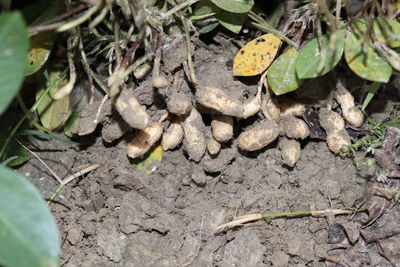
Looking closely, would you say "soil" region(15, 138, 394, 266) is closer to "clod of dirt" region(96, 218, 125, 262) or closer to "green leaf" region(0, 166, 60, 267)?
"clod of dirt" region(96, 218, 125, 262)

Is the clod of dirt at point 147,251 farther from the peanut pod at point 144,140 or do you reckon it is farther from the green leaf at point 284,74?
the green leaf at point 284,74

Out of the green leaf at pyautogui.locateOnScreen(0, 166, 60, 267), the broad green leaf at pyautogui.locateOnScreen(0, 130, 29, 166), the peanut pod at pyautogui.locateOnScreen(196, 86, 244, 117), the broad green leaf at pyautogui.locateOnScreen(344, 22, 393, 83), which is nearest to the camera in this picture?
the green leaf at pyautogui.locateOnScreen(0, 166, 60, 267)

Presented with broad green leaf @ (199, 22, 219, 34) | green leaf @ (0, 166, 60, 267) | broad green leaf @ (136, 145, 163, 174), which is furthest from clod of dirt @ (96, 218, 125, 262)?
broad green leaf @ (199, 22, 219, 34)

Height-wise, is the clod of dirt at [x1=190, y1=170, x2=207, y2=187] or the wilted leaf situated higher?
the wilted leaf

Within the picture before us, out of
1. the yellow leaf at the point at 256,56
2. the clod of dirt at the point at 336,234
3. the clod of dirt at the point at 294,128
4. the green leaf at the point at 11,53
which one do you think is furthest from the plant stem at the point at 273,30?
the green leaf at the point at 11,53

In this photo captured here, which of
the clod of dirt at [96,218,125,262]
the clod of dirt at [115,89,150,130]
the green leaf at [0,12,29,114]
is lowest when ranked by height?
the clod of dirt at [96,218,125,262]

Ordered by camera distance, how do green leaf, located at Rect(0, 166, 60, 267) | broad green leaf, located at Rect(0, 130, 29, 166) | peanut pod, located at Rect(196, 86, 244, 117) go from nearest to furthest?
green leaf, located at Rect(0, 166, 60, 267)
peanut pod, located at Rect(196, 86, 244, 117)
broad green leaf, located at Rect(0, 130, 29, 166)

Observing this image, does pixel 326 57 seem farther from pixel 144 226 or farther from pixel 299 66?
pixel 144 226
